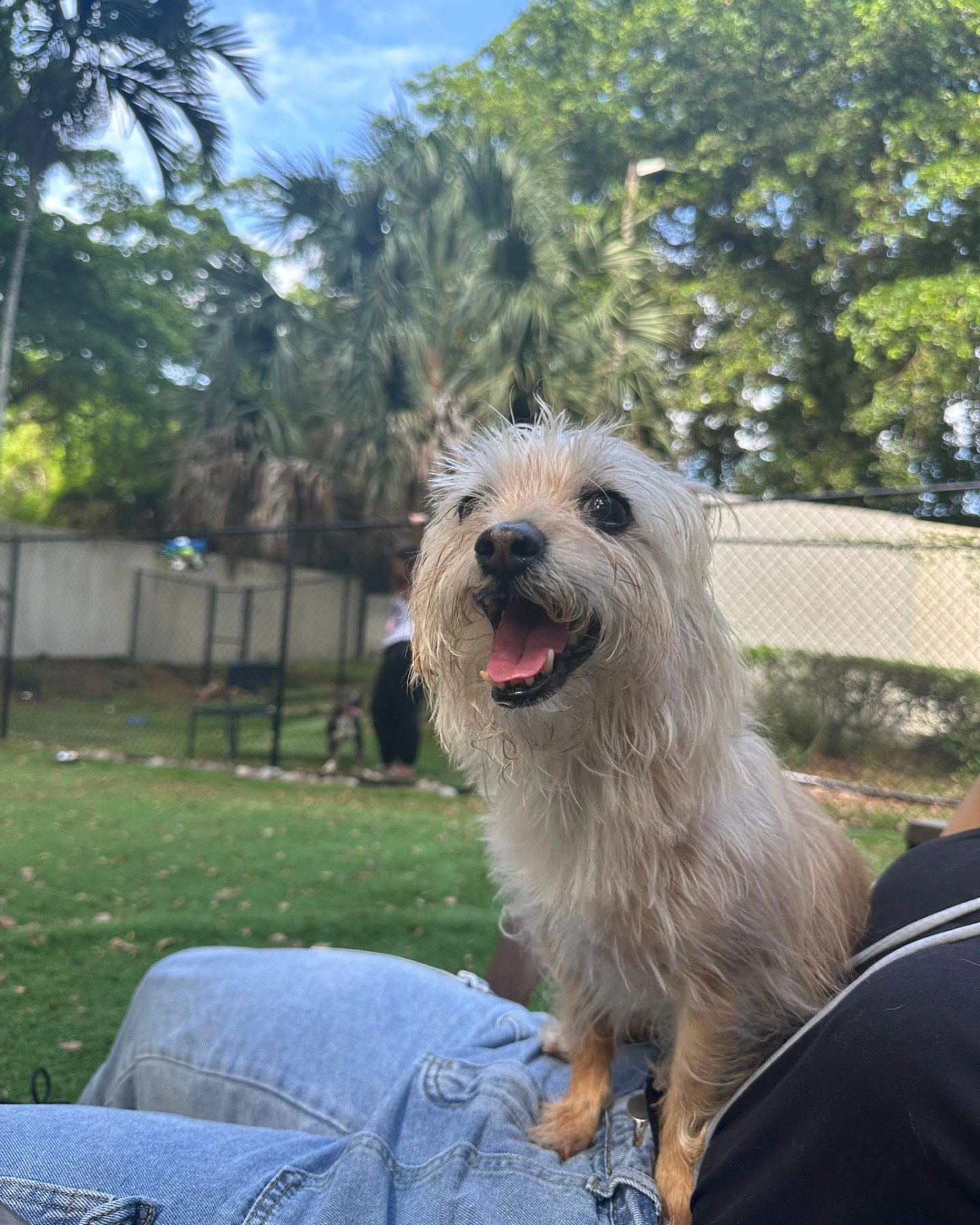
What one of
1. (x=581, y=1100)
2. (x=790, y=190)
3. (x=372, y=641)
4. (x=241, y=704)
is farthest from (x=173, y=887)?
(x=372, y=641)

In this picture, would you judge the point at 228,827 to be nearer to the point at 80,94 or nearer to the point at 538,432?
the point at 80,94

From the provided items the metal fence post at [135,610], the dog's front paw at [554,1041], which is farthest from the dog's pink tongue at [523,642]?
the metal fence post at [135,610]

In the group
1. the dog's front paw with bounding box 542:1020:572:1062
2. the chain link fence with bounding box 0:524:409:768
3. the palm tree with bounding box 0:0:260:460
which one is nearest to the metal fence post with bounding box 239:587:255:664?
the chain link fence with bounding box 0:524:409:768

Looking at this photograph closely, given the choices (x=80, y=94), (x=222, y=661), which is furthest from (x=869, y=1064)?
(x=222, y=661)

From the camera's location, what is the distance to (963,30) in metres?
2.83

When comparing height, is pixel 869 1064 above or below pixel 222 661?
above

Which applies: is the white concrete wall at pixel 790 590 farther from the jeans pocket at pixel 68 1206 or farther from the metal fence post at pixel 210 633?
the jeans pocket at pixel 68 1206

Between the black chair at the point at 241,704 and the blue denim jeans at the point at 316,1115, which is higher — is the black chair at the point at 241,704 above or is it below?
below

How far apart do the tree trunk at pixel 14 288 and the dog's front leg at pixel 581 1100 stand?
2.17 m

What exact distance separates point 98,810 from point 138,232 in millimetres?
2787

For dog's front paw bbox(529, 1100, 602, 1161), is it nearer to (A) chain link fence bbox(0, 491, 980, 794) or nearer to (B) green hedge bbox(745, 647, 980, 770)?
(A) chain link fence bbox(0, 491, 980, 794)

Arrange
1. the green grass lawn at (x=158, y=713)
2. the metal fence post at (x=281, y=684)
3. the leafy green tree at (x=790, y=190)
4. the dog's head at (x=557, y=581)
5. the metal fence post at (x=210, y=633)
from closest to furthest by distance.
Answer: the dog's head at (x=557, y=581), the leafy green tree at (x=790, y=190), the green grass lawn at (x=158, y=713), the metal fence post at (x=281, y=684), the metal fence post at (x=210, y=633)

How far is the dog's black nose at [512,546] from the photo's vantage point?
3.53 feet

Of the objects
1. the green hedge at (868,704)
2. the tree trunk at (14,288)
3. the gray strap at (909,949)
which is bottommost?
the green hedge at (868,704)
